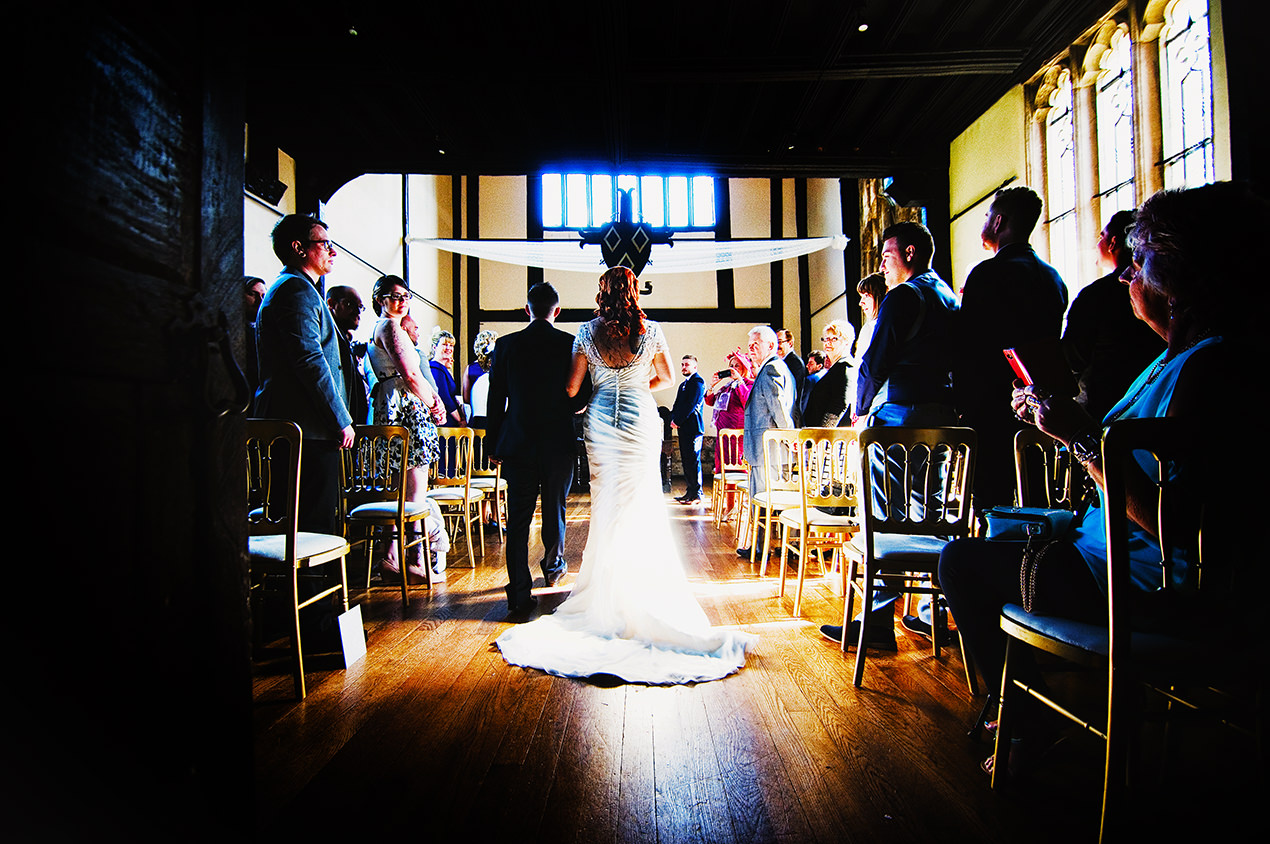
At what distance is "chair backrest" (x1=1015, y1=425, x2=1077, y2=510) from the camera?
7.11 feet

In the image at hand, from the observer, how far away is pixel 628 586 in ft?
9.62

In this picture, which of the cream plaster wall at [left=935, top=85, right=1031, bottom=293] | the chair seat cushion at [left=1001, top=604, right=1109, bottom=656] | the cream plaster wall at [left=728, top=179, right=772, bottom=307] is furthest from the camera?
the cream plaster wall at [left=728, top=179, right=772, bottom=307]

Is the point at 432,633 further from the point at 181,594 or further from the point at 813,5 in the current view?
the point at 813,5

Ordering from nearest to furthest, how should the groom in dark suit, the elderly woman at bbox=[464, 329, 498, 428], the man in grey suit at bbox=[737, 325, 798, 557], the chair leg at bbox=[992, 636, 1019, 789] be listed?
the chair leg at bbox=[992, 636, 1019, 789], the groom in dark suit, the man in grey suit at bbox=[737, 325, 798, 557], the elderly woman at bbox=[464, 329, 498, 428]

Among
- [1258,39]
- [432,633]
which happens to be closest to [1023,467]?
[1258,39]

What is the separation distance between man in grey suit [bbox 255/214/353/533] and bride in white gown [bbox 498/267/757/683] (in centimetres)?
110

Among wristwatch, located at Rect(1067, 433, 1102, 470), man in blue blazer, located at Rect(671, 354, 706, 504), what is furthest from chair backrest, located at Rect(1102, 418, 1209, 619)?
man in blue blazer, located at Rect(671, 354, 706, 504)

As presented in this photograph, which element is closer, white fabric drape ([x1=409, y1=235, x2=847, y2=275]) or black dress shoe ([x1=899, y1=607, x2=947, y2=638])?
black dress shoe ([x1=899, y1=607, x2=947, y2=638])

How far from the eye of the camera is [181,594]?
945mm

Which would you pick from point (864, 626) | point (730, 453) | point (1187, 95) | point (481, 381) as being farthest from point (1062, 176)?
point (481, 381)

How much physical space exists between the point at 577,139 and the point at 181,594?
6252 mm

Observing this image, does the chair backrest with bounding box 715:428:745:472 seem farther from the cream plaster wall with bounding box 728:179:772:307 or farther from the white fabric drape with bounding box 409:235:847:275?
the cream plaster wall with bounding box 728:179:772:307

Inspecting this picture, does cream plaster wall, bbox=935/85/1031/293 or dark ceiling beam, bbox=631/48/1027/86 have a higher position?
dark ceiling beam, bbox=631/48/1027/86

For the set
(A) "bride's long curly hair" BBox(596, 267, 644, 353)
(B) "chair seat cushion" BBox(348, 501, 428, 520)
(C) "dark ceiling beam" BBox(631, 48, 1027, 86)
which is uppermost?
(C) "dark ceiling beam" BBox(631, 48, 1027, 86)
